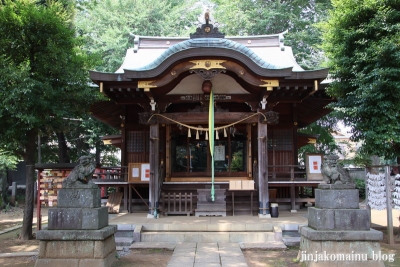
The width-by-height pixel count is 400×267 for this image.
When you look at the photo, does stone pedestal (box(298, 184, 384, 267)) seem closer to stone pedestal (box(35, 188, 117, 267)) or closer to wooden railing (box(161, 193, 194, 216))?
stone pedestal (box(35, 188, 117, 267))

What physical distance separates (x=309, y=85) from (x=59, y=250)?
7.48 m

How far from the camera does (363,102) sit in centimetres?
831

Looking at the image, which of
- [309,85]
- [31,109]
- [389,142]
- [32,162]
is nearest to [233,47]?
[309,85]

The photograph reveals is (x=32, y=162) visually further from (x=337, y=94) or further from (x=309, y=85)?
(x=337, y=94)

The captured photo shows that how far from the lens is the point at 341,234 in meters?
5.89

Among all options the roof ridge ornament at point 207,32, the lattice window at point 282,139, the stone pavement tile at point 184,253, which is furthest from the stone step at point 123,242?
the lattice window at point 282,139

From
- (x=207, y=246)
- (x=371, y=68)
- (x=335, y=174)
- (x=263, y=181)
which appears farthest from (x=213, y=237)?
(x=371, y=68)

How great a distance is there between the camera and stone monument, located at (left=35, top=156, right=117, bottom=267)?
232 inches

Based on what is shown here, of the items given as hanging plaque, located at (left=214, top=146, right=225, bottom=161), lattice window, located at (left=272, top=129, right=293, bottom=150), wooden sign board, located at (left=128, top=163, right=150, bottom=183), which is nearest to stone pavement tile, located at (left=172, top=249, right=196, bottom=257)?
wooden sign board, located at (left=128, top=163, right=150, bottom=183)

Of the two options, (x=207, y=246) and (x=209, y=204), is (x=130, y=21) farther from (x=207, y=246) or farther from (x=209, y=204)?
(x=207, y=246)

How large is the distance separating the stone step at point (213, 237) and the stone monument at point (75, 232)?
218cm

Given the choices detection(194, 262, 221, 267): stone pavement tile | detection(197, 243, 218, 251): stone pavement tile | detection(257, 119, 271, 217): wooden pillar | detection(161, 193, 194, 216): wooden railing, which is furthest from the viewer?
detection(161, 193, 194, 216): wooden railing

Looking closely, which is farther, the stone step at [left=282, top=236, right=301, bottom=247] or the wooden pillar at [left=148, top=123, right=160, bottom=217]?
the wooden pillar at [left=148, top=123, right=160, bottom=217]

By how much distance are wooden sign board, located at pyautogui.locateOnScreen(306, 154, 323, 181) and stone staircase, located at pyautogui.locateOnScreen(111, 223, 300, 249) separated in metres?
2.85
